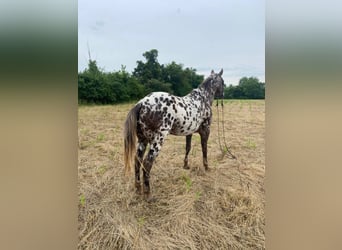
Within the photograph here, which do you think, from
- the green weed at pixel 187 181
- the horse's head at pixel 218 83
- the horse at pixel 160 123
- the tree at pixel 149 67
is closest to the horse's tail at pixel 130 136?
the horse at pixel 160 123

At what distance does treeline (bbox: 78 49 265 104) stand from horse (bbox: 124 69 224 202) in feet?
0.14

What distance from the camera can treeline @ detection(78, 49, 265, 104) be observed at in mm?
1340

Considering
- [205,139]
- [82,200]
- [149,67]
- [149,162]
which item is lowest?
[82,200]

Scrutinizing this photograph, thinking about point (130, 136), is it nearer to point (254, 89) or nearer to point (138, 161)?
point (138, 161)

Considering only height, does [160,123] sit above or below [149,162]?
above

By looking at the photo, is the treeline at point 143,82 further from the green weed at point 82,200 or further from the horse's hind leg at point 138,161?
the green weed at point 82,200

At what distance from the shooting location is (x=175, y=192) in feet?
4.54

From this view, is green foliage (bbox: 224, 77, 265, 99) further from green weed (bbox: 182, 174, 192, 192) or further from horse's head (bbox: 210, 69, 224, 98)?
green weed (bbox: 182, 174, 192, 192)

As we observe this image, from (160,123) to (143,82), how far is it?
216mm

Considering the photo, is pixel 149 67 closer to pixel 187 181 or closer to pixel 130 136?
pixel 130 136

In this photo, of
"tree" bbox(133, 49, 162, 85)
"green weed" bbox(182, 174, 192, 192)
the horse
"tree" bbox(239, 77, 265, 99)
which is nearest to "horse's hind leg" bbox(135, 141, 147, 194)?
the horse

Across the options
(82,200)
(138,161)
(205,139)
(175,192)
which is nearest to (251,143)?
(205,139)

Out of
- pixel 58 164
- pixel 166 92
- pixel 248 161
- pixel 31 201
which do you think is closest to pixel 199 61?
pixel 166 92

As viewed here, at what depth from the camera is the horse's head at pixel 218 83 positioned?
137 cm
